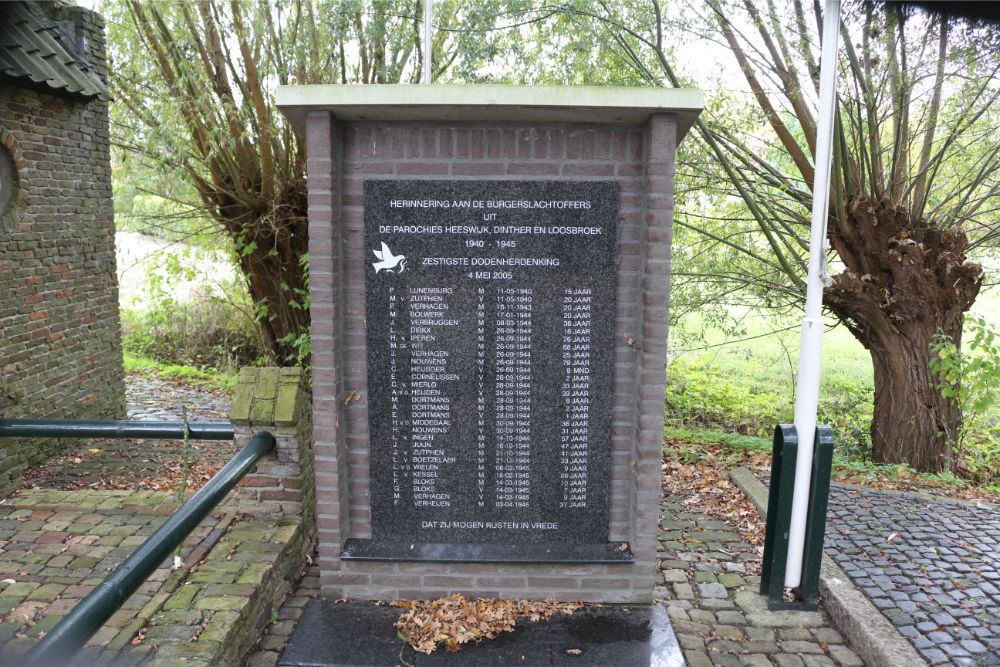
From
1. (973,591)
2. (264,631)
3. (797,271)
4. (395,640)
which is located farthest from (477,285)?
(797,271)

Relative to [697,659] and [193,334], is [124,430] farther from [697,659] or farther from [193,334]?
[193,334]

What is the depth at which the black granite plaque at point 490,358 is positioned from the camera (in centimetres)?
369

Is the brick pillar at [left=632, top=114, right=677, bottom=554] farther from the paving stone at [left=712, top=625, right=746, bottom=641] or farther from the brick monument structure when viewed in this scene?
the paving stone at [left=712, top=625, right=746, bottom=641]

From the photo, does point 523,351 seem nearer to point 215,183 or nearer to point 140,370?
point 215,183

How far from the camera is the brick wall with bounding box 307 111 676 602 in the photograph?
3.60m

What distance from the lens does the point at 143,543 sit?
10.5 feet

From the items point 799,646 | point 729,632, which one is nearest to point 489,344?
point 729,632

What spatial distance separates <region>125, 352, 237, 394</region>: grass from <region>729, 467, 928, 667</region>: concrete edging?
986cm

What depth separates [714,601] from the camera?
420 cm

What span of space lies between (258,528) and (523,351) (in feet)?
6.62

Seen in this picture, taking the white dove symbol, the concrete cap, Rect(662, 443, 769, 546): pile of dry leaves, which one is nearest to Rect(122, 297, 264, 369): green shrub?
Rect(662, 443, 769, 546): pile of dry leaves

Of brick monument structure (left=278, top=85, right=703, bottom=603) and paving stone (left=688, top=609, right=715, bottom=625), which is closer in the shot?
brick monument structure (left=278, top=85, right=703, bottom=603)

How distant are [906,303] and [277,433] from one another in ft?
20.8

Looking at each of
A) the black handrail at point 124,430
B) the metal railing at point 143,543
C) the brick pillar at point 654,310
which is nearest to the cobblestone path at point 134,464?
the black handrail at point 124,430
